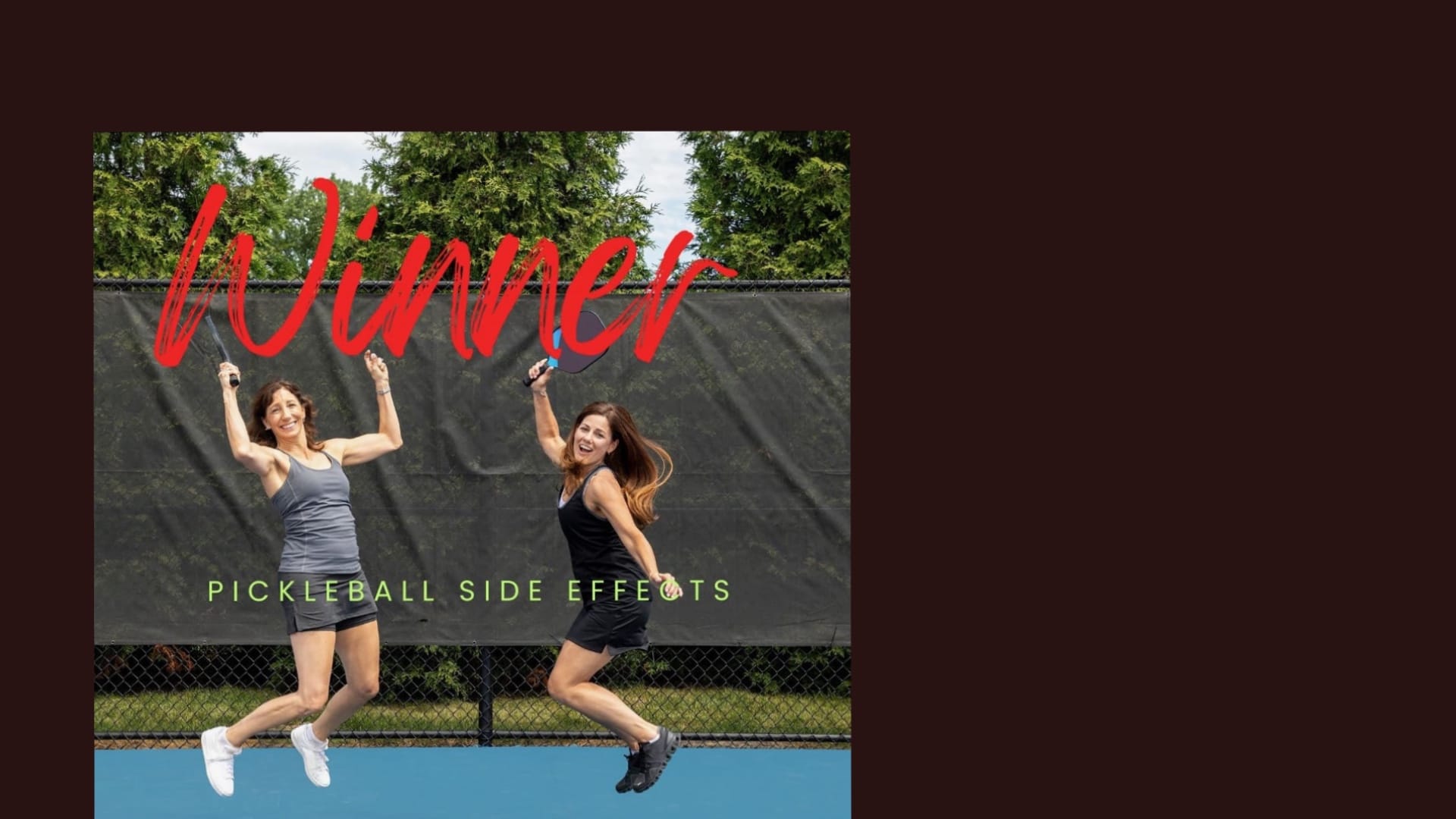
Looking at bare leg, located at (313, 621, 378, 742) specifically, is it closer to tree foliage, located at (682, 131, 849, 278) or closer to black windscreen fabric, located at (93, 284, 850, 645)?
black windscreen fabric, located at (93, 284, 850, 645)

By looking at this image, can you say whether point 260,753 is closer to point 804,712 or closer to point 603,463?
point 603,463

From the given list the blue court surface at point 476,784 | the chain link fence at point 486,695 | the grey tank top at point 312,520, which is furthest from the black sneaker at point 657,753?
the grey tank top at point 312,520

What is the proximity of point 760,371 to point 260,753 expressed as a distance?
123 inches

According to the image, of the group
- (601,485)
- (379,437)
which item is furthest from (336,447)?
(601,485)

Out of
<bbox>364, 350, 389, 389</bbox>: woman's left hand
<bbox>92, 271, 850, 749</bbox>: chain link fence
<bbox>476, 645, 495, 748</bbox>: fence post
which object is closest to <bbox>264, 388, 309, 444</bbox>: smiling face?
<bbox>364, 350, 389, 389</bbox>: woman's left hand

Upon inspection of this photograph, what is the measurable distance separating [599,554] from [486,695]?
1.33 meters

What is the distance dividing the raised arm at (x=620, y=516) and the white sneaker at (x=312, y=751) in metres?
1.62

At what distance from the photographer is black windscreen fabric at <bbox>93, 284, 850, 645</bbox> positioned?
20.0ft

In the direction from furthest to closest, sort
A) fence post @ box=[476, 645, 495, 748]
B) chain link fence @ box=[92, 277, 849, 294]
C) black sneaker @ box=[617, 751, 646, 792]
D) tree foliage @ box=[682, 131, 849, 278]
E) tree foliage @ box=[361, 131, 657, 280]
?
1. tree foliage @ box=[682, 131, 849, 278]
2. tree foliage @ box=[361, 131, 657, 280]
3. fence post @ box=[476, 645, 495, 748]
4. chain link fence @ box=[92, 277, 849, 294]
5. black sneaker @ box=[617, 751, 646, 792]

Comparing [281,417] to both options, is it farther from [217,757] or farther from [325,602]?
[217,757]

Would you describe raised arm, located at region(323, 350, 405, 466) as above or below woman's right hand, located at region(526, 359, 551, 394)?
below

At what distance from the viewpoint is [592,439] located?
5.70 meters

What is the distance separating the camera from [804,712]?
23.1 feet

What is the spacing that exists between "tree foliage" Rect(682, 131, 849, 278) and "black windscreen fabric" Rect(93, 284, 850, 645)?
228cm
